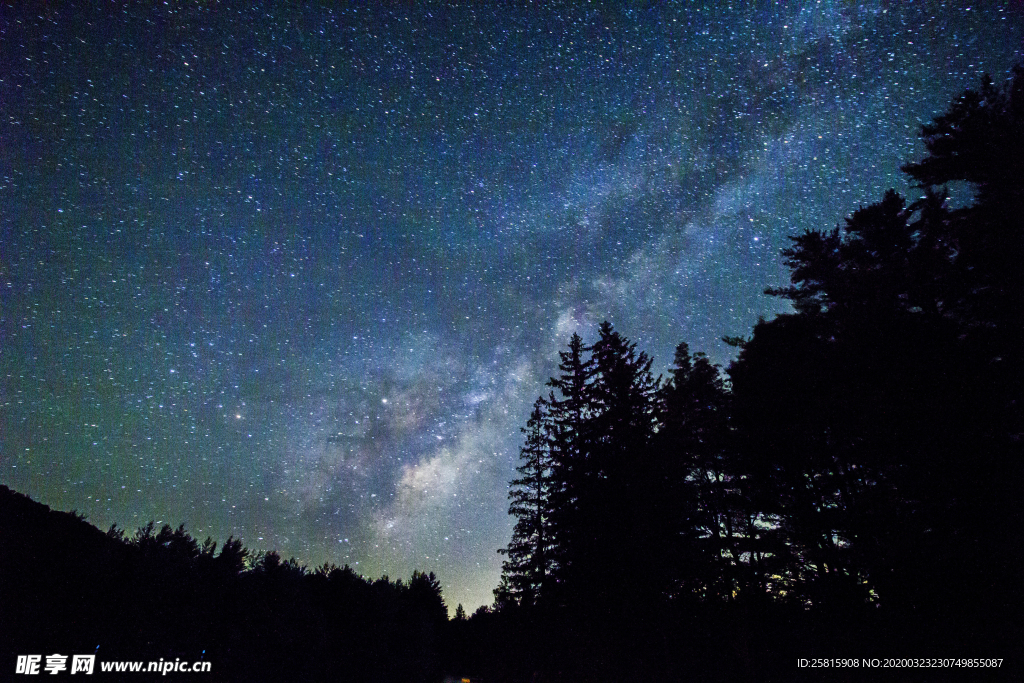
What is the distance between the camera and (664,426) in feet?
66.0

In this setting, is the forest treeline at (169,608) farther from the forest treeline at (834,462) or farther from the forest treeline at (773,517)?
the forest treeline at (834,462)

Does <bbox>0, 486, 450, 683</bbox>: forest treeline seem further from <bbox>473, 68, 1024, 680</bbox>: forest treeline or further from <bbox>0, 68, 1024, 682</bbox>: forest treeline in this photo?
<bbox>473, 68, 1024, 680</bbox>: forest treeline

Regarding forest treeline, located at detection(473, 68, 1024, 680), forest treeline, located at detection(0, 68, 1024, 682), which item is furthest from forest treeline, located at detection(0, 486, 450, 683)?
forest treeline, located at detection(473, 68, 1024, 680)

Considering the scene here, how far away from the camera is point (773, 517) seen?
54.6 ft

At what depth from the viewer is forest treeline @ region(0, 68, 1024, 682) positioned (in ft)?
30.1

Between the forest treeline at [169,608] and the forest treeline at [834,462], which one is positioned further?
the forest treeline at [169,608]

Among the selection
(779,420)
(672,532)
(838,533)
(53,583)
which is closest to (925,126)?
(779,420)

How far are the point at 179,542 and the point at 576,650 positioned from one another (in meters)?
18.4

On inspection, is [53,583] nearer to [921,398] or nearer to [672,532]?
[672,532]

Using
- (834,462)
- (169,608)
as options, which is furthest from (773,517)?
(169,608)

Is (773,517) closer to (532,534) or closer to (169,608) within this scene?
(532,534)

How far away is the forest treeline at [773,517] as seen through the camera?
9172 mm

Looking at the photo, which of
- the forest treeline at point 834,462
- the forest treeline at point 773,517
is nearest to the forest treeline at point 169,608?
the forest treeline at point 773,517

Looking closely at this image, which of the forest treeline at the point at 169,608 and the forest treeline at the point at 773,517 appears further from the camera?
the forest treeline at the point at 169,608
